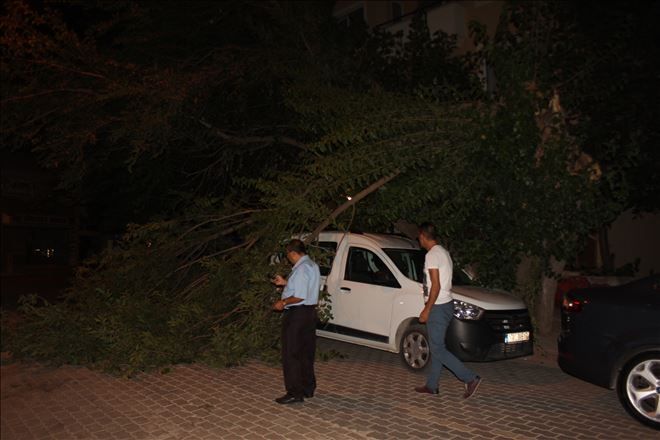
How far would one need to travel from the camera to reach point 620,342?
5223 mm

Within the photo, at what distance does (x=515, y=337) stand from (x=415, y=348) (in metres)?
1.24

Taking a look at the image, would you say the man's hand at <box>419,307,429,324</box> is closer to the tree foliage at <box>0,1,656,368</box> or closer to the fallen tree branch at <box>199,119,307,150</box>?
the tree foliage at <box>0,1,656,368</box>

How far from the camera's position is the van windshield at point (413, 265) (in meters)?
7.49

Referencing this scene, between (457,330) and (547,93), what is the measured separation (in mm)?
3860

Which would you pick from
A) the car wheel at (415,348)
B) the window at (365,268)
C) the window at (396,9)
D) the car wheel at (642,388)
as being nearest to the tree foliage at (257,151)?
the window at (365,268)

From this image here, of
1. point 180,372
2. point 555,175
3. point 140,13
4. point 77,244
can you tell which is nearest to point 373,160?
point 555,175

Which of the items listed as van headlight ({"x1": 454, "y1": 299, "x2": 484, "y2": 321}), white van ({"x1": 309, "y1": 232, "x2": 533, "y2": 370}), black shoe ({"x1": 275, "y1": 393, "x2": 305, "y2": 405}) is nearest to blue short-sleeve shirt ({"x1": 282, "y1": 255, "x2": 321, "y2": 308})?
black shoe ({"x1": 275, "y1": 393, "x2": 305, "y2": 405})

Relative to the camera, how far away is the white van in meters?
6.61

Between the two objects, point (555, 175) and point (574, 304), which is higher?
point (555, 175)

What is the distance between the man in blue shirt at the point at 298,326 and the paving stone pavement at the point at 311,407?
25cm

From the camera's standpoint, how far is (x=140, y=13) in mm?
11070

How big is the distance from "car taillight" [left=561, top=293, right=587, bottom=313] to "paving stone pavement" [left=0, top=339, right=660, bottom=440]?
1004 millimetres

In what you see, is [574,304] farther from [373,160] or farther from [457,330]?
[373,160]

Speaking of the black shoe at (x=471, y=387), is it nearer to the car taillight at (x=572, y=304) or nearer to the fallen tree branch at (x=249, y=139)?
the car taillight at (x=572, y=304)
